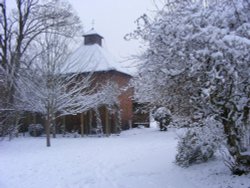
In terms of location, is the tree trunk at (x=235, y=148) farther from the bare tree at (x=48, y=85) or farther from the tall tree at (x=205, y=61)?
the bare tree at (x=48, y=85)

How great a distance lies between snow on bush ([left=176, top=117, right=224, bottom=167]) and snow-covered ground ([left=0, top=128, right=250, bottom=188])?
26 cm

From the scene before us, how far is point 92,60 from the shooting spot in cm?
2414

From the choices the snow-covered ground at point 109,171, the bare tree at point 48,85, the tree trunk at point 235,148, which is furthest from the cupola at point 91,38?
the tree trunk at point 235,148

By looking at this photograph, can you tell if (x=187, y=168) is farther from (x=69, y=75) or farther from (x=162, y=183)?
(x=69, y=75)

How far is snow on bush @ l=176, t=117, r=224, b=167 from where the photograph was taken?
8.46 metres

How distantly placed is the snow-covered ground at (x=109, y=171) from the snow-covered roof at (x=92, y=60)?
8.79m

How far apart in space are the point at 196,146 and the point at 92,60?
16.0 m

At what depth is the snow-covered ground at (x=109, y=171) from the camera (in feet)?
26.1

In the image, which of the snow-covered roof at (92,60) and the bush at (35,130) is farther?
the bush at (35,130)

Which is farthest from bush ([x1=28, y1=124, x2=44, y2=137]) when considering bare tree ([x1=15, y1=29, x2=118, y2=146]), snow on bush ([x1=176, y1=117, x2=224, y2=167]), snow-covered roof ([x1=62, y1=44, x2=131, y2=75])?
snow on bush ([x1=176, y1=117, x2=224, y2=167])

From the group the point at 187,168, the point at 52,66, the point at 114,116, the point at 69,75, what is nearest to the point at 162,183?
the point at 187,168

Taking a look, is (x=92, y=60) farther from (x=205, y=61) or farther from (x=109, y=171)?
(x=205, y=61)

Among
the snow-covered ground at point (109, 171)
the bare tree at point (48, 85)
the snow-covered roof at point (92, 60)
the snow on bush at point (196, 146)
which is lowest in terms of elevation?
the snow-covered ground at point (109, 171)

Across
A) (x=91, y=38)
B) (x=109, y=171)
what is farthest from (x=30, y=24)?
(x=109, y=171)
